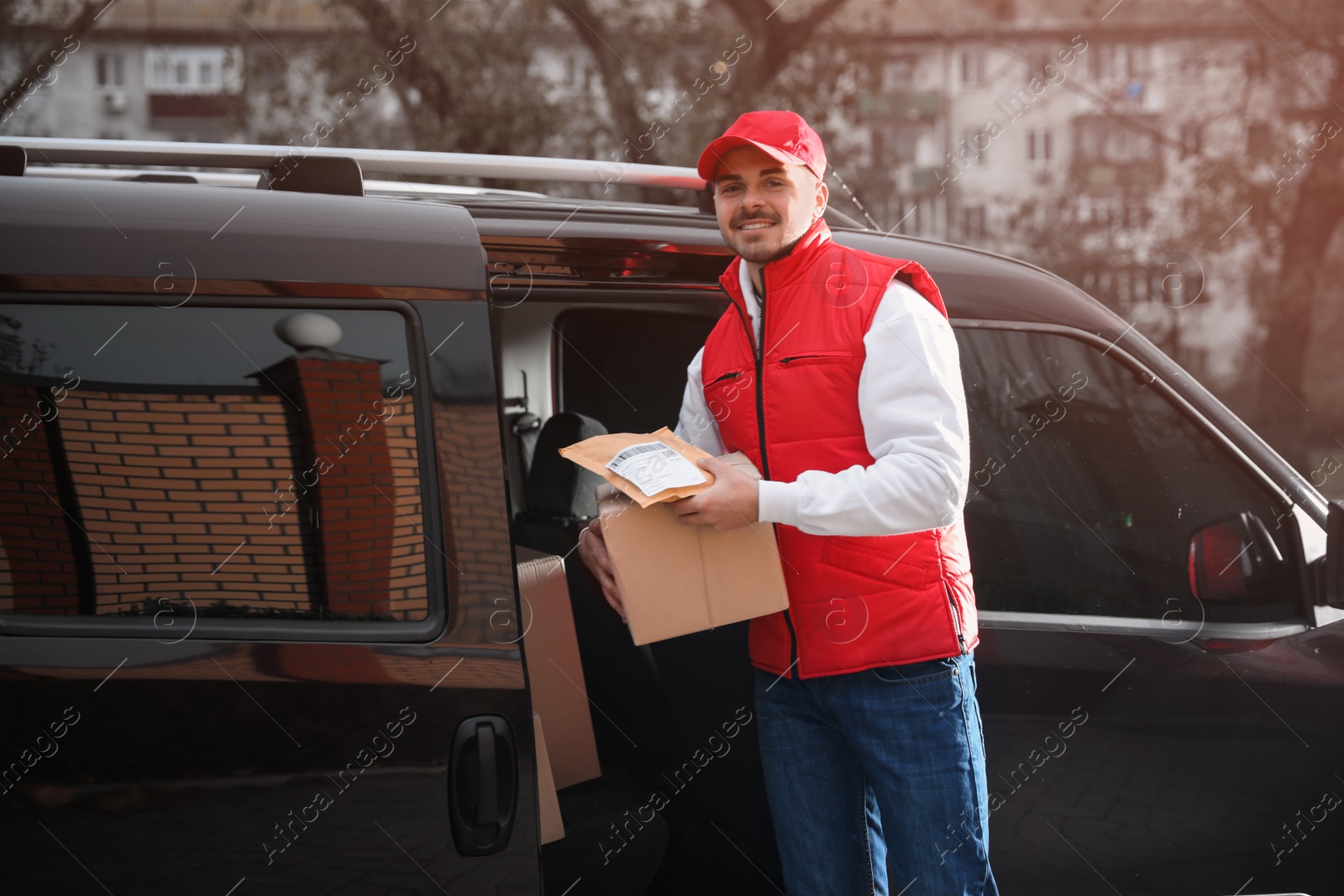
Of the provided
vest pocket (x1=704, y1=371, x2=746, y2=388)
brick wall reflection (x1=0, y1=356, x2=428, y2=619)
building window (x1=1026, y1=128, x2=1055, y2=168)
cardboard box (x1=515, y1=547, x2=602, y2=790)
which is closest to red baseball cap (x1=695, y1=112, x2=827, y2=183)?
vest pocket (x1=704, y1=371, x2=746, y2=388)

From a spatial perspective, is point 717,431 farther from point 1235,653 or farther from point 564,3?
point 564,3

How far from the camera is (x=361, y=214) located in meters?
1.74

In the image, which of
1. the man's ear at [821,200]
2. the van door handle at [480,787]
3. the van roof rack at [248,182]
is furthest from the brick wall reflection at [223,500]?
the van roof rack at [248,182]

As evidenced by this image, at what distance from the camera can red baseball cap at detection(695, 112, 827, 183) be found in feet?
6.46

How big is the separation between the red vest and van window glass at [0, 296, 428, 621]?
2.09 ft

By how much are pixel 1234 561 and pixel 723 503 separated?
4.25ft

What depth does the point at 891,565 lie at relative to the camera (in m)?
1.87

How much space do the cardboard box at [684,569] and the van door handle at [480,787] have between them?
0.92ft

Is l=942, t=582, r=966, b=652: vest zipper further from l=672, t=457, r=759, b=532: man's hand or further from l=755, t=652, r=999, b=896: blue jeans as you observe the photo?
l=672, t=457, r=759, b=532: man's hand

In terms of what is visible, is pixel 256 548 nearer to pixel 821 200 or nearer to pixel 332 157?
pixel 332 157

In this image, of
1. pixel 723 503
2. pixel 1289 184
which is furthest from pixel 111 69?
pixel 723 503

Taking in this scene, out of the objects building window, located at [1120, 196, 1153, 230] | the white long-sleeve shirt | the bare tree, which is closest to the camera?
the white long-sleeve shirt

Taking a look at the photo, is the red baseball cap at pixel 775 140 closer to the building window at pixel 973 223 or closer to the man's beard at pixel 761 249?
the man's beard at pixel 761 249

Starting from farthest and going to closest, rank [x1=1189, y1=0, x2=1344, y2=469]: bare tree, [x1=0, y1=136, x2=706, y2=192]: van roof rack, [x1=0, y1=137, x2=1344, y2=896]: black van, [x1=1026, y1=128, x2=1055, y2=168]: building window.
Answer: [x1=1026, y1=128, x2=1055, y2=168]: building window
[x1=1189, y1=0, x2=1344, y2=469]: bare tree
[x1=0, y1=136, x2=706, y2=192]: van roof rack
[x1=0, y1=137, x2=1344, y2=896]: black van
